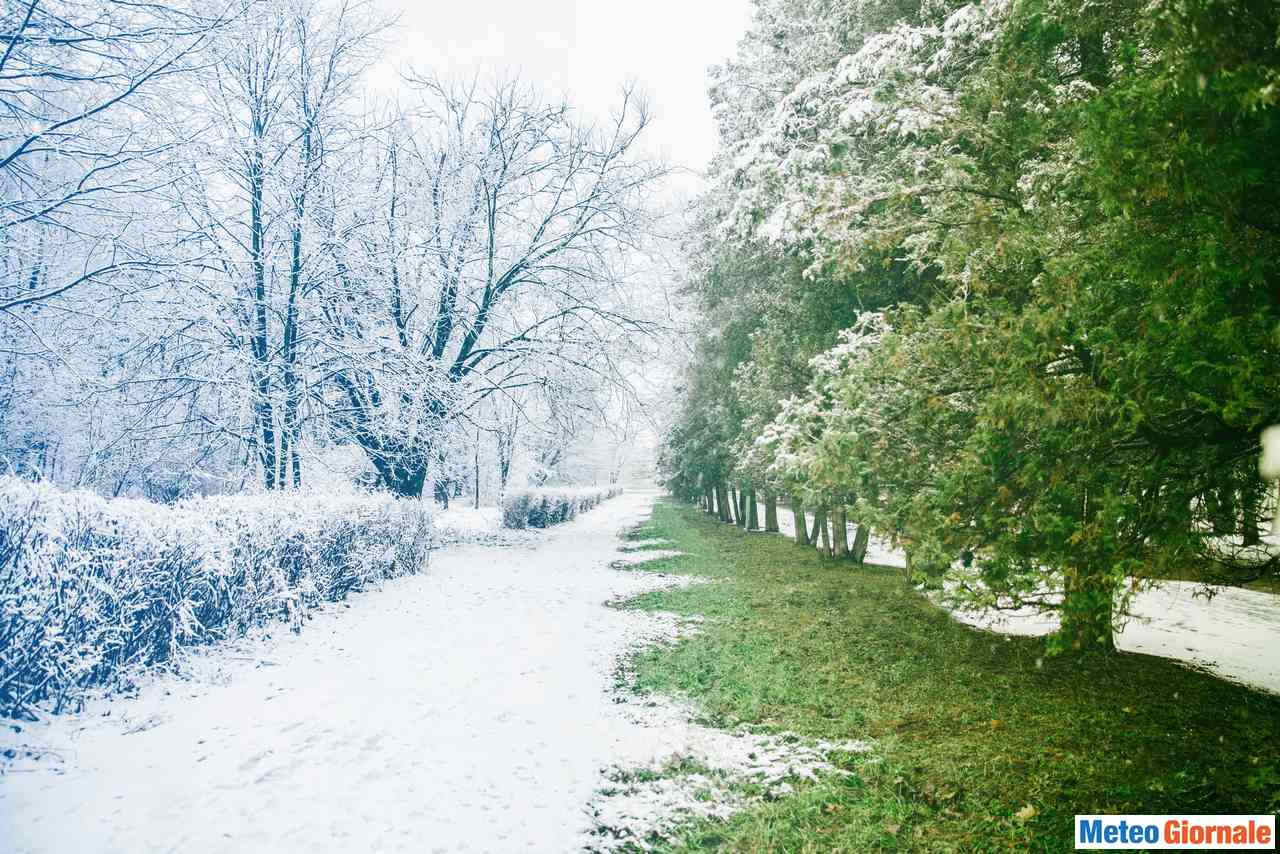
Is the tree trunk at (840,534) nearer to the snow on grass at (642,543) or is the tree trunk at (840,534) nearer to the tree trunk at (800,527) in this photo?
the tree trunk at (800,527)

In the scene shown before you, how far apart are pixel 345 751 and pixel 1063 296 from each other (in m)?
5.76

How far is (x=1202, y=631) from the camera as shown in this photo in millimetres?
9305

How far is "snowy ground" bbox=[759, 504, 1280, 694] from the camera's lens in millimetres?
6789

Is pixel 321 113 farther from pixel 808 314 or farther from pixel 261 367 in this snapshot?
pixel 808 314

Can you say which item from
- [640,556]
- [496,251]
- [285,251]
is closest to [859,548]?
[640,556]

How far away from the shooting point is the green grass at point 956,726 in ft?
11.4

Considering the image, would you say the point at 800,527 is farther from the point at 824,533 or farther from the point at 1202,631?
the point at 1202,631

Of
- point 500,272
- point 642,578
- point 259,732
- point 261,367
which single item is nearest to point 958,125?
point 259,732

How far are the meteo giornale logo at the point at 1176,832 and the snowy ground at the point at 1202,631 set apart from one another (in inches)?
58.4

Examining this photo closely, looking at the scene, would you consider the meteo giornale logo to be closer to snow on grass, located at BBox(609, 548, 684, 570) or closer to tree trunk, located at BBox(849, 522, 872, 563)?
tree trunk, located at BBox(849, 522, 872, 563)

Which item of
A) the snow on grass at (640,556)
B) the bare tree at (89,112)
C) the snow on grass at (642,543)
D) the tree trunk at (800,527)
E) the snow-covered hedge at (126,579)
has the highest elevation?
the bare tree at (89,112)

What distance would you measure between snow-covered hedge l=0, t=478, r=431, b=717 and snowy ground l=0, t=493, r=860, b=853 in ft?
1.03

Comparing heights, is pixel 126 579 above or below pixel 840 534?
above

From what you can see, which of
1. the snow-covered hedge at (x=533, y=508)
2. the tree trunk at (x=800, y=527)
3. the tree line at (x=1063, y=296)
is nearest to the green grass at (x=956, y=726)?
the tree line at (x=1063, y=296)
